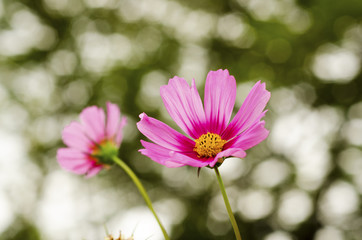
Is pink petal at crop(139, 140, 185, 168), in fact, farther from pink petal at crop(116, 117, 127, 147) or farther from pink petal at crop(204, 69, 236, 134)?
pink petal at crop(116, 117, 127, 147)

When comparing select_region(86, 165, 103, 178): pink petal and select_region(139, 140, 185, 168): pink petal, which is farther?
select_region(86, 165, 103, 178): pink petal

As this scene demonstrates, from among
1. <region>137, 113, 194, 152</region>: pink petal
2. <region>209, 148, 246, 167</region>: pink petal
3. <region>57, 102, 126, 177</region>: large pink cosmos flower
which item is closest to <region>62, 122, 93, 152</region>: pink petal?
<region>57, 102, 126, 177</region>: large pink cosmos flower

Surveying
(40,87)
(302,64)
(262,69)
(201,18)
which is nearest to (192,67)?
(201,18)

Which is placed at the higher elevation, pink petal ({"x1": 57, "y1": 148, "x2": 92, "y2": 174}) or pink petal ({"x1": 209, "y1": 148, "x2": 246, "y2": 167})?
pink petal ({"x1": 209, "y1": 148, "x2": 246, "y2": 167})

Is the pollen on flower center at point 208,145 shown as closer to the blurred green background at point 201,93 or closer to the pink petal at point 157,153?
the pink petal at point 157,153

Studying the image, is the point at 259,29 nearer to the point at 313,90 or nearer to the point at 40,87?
the point at 313,90

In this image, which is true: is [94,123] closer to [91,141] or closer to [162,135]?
[91,141]

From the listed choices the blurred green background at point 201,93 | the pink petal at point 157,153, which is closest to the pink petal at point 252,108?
the pink petal at point 157,153

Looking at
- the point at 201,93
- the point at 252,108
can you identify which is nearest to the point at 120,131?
the point at 252,108
